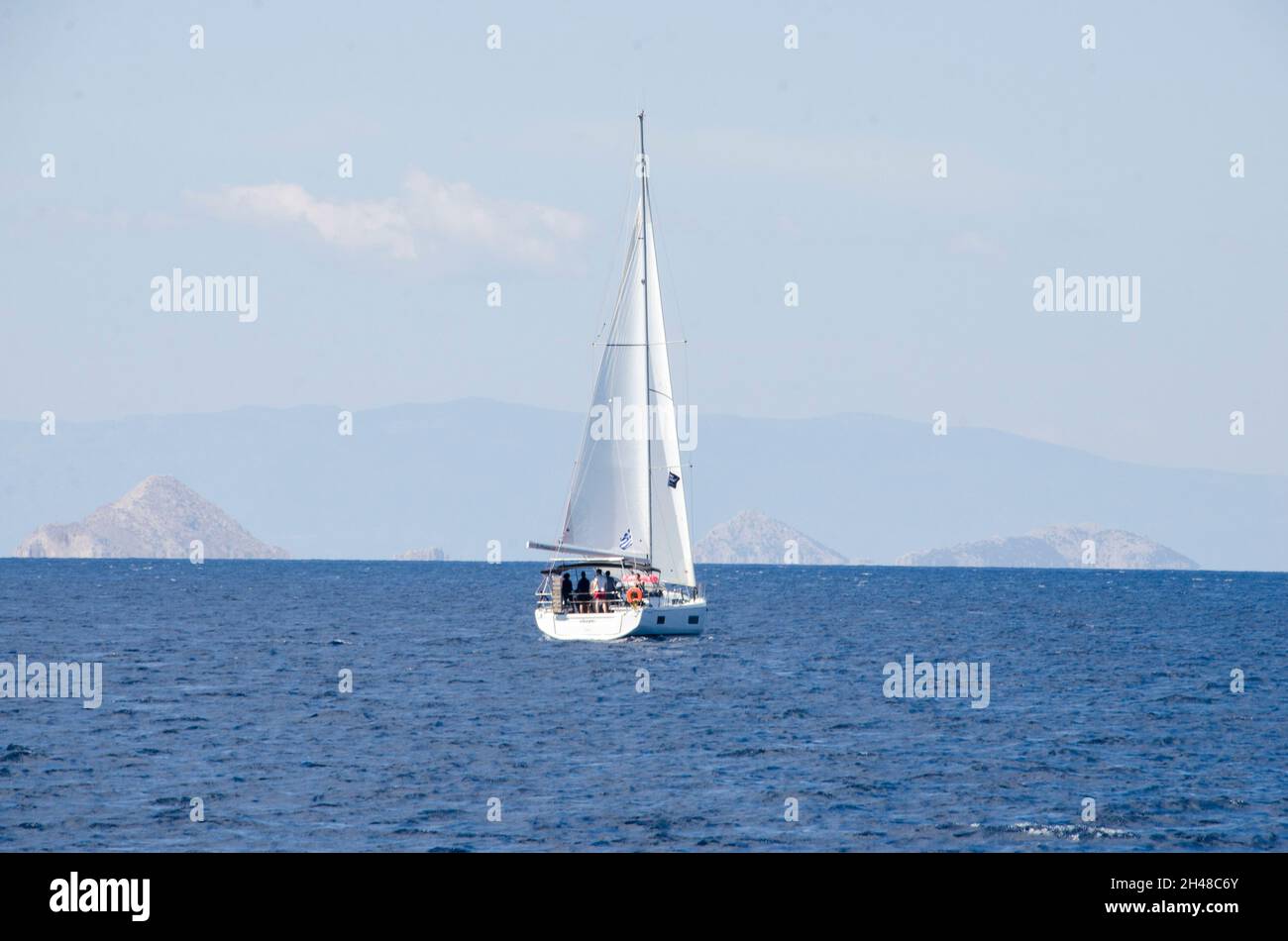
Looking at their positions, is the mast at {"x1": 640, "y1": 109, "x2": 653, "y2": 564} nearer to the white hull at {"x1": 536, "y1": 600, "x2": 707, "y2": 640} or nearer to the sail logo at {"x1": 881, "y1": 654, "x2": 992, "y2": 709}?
the white hull at {"x1": 536, "y1": 600, "x2": 707, "y2": 640}

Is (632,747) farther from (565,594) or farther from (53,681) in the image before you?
(53,681)

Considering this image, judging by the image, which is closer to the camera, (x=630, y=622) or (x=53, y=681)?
(x=53, y=681)

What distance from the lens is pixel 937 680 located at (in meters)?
58.3

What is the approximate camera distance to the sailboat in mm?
61562

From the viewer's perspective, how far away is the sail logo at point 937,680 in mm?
52188

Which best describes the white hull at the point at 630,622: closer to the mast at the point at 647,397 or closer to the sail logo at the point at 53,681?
the mast at the point at 647,397

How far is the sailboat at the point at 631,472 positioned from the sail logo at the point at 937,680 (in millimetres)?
9554

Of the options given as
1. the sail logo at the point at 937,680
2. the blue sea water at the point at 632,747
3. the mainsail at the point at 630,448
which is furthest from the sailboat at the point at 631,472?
the sail logo at the point at 937,680

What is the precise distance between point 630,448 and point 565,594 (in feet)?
22.9

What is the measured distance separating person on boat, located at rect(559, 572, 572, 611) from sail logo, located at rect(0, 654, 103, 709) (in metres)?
18.5

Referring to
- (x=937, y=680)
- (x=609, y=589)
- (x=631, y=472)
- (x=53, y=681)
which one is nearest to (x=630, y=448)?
(x=631, y=472)

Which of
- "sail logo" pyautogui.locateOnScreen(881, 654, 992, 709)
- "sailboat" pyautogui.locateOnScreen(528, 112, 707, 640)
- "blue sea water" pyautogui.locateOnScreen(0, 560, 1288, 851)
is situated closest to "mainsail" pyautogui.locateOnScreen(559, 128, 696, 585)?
"sailboat" pyautogui.locateOnScreen(528, 112, 707, 640)
